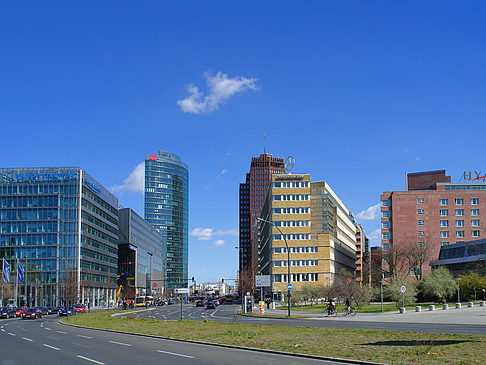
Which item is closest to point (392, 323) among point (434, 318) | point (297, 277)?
point (434, 318)

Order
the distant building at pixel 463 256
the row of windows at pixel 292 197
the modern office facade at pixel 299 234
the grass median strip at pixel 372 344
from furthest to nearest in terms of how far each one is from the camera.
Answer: the row of windows at pixel 292 197
the modern office facade at pixel 299 234
the distant building at pixel 463 256
the grass median strip at pixel 372 344

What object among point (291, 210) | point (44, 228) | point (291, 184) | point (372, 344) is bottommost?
point (372, 344)

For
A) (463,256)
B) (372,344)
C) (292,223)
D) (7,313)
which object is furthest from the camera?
(292,223)

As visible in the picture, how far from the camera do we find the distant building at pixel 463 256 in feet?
306

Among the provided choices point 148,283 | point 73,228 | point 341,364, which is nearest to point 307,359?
point 341,364

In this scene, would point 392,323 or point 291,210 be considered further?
point 291,210

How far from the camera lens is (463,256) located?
100 m

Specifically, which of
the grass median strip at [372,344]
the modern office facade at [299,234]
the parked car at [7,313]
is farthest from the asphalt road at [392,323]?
the modern office facade at [299,234]

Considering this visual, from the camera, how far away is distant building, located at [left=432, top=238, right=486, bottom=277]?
9329cm

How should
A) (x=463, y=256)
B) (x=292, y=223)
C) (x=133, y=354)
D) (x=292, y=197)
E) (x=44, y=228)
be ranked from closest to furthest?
1. (x=133, y=354)
2. (x=463, y=256)
3. (x=292, y=223)
4. (x=292, y=197)
5. (x=44, y=228)

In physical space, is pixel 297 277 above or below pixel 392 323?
below

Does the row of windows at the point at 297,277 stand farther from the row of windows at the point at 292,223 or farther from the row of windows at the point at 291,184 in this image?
the row of windows at the point at 291,184

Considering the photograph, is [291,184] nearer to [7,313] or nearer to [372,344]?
[7,313]

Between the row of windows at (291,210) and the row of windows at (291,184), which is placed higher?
the row of windows at (291,184)
